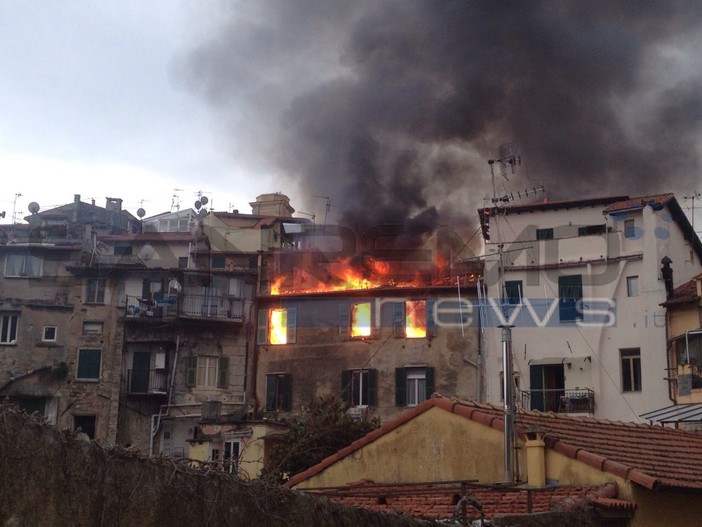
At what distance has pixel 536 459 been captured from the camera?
55.7 feet

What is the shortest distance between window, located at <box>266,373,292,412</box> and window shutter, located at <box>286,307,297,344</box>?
1.97 m

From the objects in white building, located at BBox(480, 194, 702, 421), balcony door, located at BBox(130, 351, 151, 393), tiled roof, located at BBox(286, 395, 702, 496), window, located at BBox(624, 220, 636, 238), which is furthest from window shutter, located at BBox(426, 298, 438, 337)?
tiled roof, located at BBox(286, 395, 702, 496)

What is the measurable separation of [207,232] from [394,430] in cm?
3919

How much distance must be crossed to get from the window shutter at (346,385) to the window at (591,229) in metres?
14.1

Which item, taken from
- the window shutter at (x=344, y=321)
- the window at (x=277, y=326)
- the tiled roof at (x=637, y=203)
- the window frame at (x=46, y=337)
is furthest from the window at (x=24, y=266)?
the tiled roof at (x=637, y=203)

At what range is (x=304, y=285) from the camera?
173 ft

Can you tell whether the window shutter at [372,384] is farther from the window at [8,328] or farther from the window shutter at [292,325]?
the window at [8,328]

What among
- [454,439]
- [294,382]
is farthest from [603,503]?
[294,382]

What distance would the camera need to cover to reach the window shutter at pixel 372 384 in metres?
47.3

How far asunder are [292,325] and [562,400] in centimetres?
1479

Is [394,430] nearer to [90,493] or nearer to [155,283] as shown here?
[90,493]

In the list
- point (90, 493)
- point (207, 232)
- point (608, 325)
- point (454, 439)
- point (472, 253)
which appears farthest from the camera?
point (472, 253)

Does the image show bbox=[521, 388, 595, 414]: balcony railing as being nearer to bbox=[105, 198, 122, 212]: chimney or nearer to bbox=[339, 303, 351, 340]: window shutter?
bbox=[339, 303, 351, 340]: window shutter

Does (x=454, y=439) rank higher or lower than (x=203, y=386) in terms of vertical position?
lower
